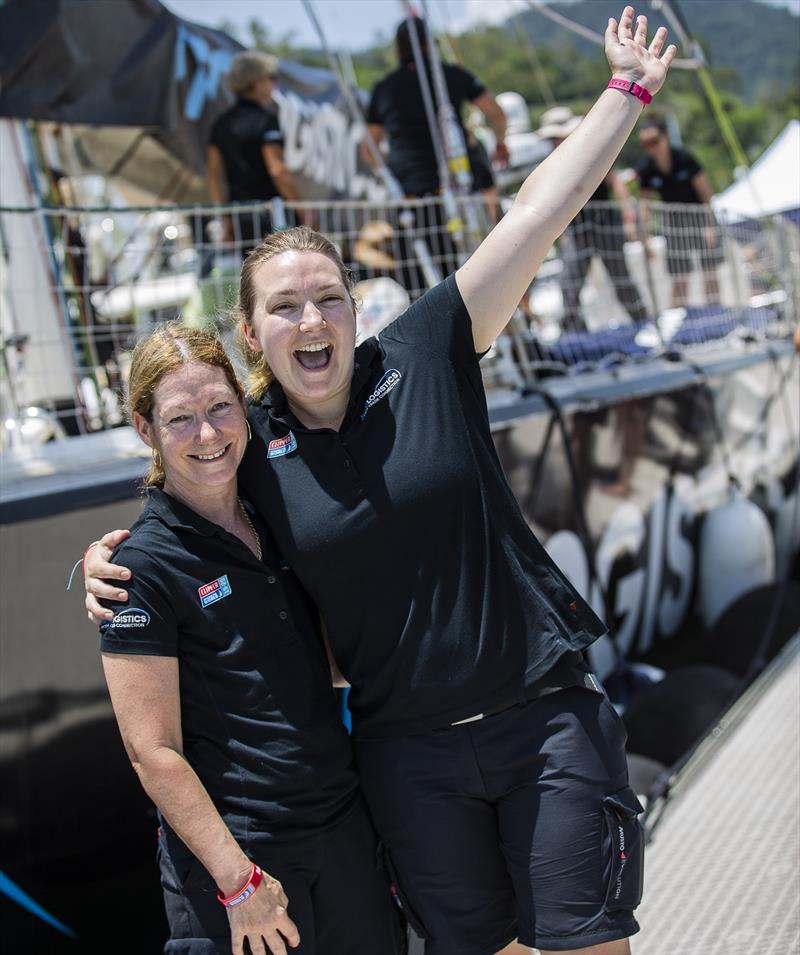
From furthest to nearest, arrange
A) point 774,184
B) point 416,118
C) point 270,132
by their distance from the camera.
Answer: point 774,184 → point 270,132 → point 416,118

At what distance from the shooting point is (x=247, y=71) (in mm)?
5219

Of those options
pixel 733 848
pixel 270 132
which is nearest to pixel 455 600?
pixel 733 848

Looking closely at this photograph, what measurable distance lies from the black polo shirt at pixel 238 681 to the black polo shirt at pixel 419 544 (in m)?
0.10

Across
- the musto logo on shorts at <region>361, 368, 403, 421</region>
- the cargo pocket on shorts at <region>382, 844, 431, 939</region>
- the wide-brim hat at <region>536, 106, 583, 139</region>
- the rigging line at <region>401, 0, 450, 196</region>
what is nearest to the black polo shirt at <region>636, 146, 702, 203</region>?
the wide-brim hat at <region>536, 106, 583, 139</region>

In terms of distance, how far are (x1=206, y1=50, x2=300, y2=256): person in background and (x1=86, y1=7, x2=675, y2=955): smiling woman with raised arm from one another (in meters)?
3.58

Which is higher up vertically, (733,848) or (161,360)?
(161,360)

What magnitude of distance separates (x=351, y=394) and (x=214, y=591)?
429 mm

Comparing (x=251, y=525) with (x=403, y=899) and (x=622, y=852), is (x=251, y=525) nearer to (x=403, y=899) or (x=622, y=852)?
(x=403, y=899)

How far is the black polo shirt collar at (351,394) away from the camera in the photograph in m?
1.83

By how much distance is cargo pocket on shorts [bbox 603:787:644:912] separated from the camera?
171 centimetres

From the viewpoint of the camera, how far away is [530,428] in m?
4.19

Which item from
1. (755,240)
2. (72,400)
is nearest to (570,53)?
(755,240)

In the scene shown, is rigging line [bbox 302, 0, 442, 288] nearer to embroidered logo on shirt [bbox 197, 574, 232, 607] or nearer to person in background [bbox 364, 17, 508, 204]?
person in background [bbox 364, 17, 508, 204]

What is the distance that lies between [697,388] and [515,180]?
7.96 ft
